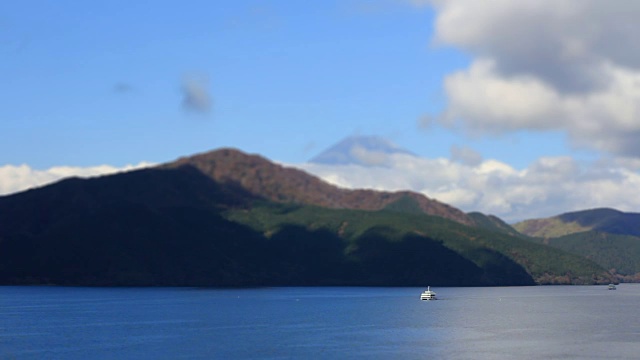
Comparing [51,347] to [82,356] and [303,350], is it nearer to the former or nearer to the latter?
[82,356]

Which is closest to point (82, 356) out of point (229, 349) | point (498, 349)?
point (229, 349)

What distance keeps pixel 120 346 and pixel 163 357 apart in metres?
23.7

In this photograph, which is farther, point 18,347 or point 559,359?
point 18,347

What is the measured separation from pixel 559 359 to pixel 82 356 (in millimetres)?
93114

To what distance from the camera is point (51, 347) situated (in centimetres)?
19200

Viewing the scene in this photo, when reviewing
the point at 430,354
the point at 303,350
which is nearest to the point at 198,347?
the point at 303,350

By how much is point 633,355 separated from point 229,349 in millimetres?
81774

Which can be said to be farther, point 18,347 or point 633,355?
point 18,347

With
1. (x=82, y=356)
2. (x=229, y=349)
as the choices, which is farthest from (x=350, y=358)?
(x=82, y=356)

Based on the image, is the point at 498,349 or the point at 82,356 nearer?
the point at 82,356

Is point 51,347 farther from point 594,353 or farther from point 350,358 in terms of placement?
point 594,353

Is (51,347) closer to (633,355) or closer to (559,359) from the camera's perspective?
(559,359)

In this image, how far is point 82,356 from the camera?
177 metres

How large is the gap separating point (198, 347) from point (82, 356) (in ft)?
83.7
